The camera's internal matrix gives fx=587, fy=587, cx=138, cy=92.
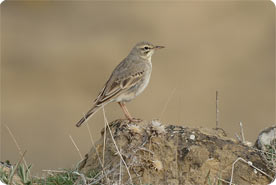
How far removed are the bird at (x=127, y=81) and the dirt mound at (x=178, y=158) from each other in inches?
51.2

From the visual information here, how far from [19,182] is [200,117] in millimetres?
12440

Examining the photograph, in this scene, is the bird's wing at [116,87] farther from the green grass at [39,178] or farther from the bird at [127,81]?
the green grass at [39,178]

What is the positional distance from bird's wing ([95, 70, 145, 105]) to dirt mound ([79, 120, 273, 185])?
1508 millimetres

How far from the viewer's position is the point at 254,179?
6.38 metres

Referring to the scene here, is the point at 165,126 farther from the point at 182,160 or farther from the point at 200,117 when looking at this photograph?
the point at 200,117

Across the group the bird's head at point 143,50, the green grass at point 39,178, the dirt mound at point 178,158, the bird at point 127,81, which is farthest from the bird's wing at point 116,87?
the green grass at point 39,178

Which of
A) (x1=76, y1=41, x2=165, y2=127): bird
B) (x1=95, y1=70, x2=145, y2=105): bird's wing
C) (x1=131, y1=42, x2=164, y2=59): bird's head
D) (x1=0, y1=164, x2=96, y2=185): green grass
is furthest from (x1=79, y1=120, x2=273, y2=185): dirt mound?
(x1=131, y1=42, x2=164, y2=59): bird's head

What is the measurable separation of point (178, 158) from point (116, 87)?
215 cm

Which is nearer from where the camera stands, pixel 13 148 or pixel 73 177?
pixel 73 177

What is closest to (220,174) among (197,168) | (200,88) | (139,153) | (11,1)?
(197,168)

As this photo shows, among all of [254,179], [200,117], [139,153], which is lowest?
[200,117]

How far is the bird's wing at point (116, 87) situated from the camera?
820cm

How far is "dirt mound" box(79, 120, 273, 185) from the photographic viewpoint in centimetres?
635

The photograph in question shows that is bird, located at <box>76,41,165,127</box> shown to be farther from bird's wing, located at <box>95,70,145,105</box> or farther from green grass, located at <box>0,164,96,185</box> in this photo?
green grass, located at <box>0,164,96,185</box>
